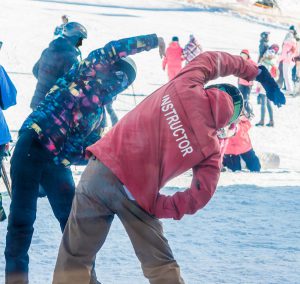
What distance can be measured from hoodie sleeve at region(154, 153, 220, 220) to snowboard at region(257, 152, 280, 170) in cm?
722

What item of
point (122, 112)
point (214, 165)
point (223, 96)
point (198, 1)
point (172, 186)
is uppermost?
point (223, 96)

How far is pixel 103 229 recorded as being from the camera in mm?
3674

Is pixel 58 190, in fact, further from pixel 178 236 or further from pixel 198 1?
pixel 198 1

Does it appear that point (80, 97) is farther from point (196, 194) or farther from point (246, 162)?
point (246, 162)

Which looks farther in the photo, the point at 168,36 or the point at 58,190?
the point at 168,36

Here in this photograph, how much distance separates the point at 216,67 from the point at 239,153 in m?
6.05

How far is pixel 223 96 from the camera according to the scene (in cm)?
353

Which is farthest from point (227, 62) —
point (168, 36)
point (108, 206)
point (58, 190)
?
point (168, 36)

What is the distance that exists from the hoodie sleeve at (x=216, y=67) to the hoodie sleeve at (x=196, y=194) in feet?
1.28

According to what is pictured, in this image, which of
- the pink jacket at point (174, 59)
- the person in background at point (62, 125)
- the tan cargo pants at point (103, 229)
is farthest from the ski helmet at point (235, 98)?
the pink jacket at point (174, 59)

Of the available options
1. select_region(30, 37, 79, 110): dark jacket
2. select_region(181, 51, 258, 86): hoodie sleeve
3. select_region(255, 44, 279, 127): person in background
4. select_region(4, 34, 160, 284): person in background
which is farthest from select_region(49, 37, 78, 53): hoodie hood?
select_region(255, 44, 279, 127): person in background

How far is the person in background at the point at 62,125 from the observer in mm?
4273

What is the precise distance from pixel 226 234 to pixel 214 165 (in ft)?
9.64

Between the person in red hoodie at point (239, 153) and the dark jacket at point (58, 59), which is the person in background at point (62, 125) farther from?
the person in red hoodie at point (239, 153)
